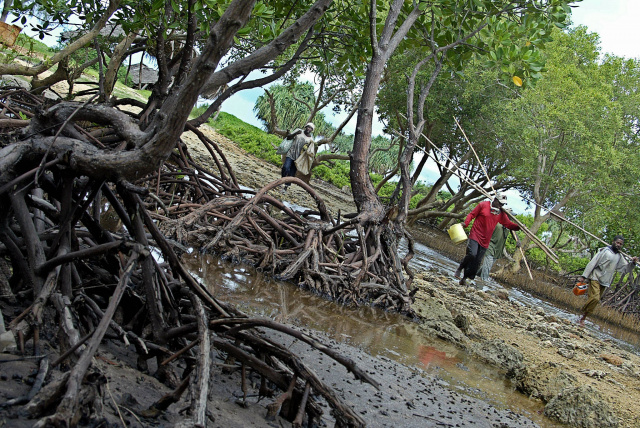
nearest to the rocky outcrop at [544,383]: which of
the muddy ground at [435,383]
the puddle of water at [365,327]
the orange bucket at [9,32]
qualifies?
the muddy ground at [435,383]

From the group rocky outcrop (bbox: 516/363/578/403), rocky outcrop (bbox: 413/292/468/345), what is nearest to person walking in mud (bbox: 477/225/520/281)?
rocky outcrop (bbox: 413/292/468/345)

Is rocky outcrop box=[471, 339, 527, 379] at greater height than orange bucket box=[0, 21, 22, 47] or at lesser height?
lesser

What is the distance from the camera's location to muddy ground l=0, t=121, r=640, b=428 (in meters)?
2.10

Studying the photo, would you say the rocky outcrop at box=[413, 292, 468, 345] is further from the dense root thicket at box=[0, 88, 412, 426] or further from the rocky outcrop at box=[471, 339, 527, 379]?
the dense root thicket at box=[0, 88, 412, 426]

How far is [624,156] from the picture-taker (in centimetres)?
2289

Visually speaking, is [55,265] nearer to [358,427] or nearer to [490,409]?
[358,427]

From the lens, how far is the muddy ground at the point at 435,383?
6.90 feet

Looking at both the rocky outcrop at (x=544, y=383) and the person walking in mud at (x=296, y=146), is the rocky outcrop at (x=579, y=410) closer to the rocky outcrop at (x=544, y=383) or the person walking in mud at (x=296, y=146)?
the rocky outcrop at (x=544, y=383)

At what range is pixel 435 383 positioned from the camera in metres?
4.43

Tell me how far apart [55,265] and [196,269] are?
3.61 meters

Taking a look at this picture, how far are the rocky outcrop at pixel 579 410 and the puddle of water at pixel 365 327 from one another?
0.13 metres

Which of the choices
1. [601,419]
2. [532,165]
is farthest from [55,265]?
[532,165]

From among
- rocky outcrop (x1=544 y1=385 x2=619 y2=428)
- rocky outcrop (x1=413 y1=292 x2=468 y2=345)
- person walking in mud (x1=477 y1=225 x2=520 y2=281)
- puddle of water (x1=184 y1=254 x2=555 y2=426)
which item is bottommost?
puddle of water (x1=184 y1=254 x2=555 y2=426)

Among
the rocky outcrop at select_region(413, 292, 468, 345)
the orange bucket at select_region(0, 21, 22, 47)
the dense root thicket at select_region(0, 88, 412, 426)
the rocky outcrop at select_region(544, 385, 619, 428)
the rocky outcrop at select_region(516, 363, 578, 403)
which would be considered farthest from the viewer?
the orange bucket at select_region(0, 21, 22, 47)
